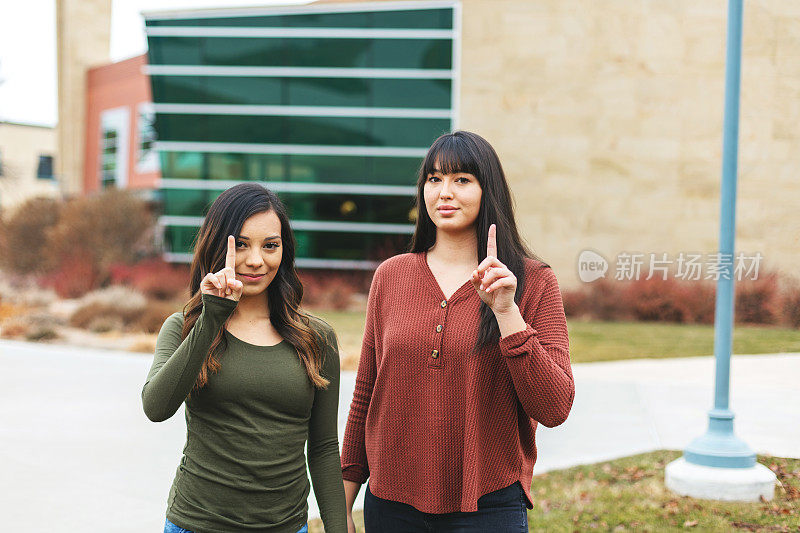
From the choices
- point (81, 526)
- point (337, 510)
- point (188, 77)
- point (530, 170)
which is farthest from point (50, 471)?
point (188, 77)

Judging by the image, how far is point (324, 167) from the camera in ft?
72.9

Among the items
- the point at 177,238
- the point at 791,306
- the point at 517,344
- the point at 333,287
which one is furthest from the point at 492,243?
the point at 177,238

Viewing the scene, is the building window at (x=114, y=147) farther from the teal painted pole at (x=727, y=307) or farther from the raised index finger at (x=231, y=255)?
the raised index finger at (x=231, y=255)

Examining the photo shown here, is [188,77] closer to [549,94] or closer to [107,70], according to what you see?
[549,94]

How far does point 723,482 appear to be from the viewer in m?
5.38

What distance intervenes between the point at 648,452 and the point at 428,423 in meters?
5.05

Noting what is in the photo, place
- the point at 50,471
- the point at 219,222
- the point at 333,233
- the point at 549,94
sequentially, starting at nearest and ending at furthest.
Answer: the point at 219,222, the point at 50,471, the point at 549,94, the point at 333,233

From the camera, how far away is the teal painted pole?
18.2 ft

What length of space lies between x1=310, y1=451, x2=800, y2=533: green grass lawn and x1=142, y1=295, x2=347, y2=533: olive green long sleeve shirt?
2993 millimetres

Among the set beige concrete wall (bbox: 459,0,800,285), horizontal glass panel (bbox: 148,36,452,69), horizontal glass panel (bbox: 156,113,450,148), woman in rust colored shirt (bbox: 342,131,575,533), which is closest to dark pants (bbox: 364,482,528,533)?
woman in rust colored shirt (bbox: 342,131,575,533)

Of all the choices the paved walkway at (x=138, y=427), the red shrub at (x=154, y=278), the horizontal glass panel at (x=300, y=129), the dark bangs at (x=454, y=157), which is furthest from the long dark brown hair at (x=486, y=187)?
the horizontal glass panel at (x=300, y=129)

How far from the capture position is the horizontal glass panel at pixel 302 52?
21.6 meters

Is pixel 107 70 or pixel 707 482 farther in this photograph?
pixel 107 70

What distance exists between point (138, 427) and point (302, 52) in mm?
16013
